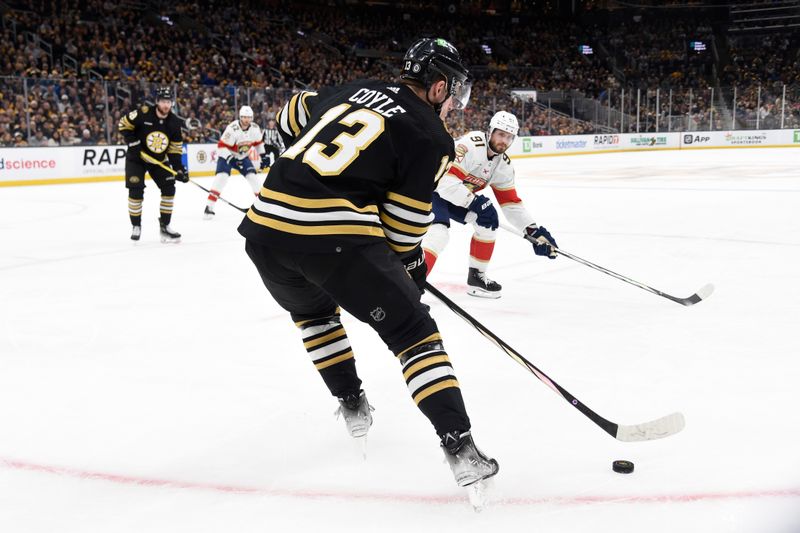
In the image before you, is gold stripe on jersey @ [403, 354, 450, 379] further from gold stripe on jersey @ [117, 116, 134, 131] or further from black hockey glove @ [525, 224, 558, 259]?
gold stripe on jersey @ [117, 116, 134, 131]

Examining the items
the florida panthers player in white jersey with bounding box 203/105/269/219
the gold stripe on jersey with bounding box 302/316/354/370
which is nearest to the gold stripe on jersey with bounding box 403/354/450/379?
the gold stripe on jersey with bounding box 302/316/354/370

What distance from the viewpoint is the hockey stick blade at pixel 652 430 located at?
7.41 feet

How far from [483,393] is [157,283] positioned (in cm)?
288

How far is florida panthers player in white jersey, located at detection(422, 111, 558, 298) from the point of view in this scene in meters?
4.48

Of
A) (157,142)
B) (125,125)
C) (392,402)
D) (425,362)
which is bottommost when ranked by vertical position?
(392,402)

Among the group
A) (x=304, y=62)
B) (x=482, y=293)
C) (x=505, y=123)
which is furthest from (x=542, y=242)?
(x=304, y=62)

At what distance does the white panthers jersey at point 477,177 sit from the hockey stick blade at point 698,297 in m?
0.97

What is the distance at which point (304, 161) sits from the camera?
1.96 metres

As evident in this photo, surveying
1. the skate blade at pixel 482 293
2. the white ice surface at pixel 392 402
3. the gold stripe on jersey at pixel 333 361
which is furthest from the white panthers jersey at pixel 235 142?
the gold stripe on jersey at pixel 333 361

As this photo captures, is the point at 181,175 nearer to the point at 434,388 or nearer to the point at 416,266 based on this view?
the point at 416,266

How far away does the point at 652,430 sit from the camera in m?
2.28

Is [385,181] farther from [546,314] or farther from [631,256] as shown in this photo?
[631,256]

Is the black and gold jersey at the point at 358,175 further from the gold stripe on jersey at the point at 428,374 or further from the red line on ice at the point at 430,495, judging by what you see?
the red line on ice at the point at 430,495

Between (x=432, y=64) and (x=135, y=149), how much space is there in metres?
5.23
